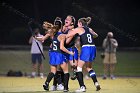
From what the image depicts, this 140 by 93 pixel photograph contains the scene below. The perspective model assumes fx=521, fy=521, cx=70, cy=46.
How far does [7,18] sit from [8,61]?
5.86 meters

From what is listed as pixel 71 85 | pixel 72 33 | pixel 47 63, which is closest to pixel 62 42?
pixel 72 33

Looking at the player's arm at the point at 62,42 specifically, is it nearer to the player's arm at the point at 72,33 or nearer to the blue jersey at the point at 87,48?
the player's arm at the point at 72,33

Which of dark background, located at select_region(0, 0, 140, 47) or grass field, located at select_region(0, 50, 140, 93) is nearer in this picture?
grass field, located at select_region(0, 50, 140, 93)

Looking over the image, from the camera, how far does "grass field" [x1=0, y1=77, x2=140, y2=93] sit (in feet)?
51.0

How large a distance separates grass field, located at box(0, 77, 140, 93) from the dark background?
31.6 ft

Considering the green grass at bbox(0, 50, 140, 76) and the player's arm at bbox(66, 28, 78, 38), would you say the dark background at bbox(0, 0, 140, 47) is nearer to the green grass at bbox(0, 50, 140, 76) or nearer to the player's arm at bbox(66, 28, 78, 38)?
the green grass at bbox(0, 50, 140, 76)

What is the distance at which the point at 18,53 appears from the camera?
3027 cm

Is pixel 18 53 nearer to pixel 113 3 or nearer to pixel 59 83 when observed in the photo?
pixel 113 3

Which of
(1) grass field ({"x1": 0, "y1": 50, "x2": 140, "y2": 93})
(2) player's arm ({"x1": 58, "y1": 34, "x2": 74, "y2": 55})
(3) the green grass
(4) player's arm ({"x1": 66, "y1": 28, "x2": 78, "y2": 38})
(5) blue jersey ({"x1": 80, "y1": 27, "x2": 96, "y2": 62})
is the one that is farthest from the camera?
(3) the green grass

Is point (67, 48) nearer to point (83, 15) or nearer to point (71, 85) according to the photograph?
point (71, 85)

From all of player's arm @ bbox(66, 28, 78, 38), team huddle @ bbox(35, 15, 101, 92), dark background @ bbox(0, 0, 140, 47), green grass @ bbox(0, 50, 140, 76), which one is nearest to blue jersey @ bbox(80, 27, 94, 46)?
team huddle @ bbox(35, 15, 101, 92)

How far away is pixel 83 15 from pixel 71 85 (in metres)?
12.4

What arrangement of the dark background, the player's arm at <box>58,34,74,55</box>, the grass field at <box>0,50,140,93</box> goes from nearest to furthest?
the player's arm at <box>58,34,74,55</box> < the grass field at <box>0,50,140,93</box> < the dark background

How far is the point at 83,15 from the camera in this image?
29.6 m
